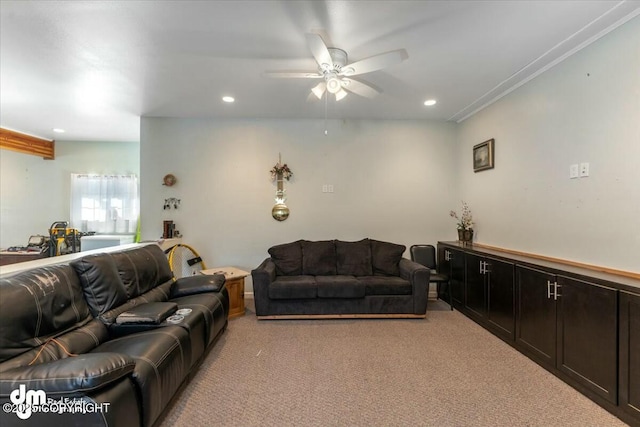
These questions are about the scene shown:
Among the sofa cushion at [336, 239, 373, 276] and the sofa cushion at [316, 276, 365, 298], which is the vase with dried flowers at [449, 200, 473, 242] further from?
the sofa cushion at [316, 276, 365, 298]

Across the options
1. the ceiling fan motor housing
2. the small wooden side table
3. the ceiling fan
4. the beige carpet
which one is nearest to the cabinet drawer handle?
the beige carpet

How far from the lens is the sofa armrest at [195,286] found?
3.08m

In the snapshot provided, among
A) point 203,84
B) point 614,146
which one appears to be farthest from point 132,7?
point 614,146

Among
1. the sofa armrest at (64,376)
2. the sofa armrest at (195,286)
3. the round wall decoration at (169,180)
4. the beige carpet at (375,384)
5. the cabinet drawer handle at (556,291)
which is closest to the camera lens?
the sofa armrest at (64,376)

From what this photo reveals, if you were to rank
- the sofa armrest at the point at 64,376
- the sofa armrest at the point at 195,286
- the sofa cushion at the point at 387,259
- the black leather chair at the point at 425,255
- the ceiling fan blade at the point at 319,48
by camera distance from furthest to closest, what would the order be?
1. the black leather chair at the point at 425,255
2. the sofa cushion at the point at 387,259
3. the sofa armrest at the point at 195,286
4. the ceiling fan blade at the point at 319,48
5. the sofa armrest at the point at 64,376

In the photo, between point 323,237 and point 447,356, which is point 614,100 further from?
point 323,237

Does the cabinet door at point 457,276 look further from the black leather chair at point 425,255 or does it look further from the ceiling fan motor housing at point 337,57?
the ceiling fan motor housing at point 337,57

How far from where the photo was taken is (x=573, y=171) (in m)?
2.65

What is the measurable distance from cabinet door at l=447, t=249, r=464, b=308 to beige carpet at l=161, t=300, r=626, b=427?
74cm

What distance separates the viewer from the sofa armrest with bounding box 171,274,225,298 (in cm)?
308

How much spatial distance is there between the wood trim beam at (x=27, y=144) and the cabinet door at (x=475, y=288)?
7.71 metres

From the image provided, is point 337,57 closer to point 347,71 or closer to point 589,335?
point 347,71

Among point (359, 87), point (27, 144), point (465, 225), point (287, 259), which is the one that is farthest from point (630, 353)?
point (27, 144)

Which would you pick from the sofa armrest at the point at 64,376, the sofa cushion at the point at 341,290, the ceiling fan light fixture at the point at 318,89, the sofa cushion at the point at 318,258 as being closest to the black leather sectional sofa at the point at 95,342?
the sofa armrest at the point at 64,376
